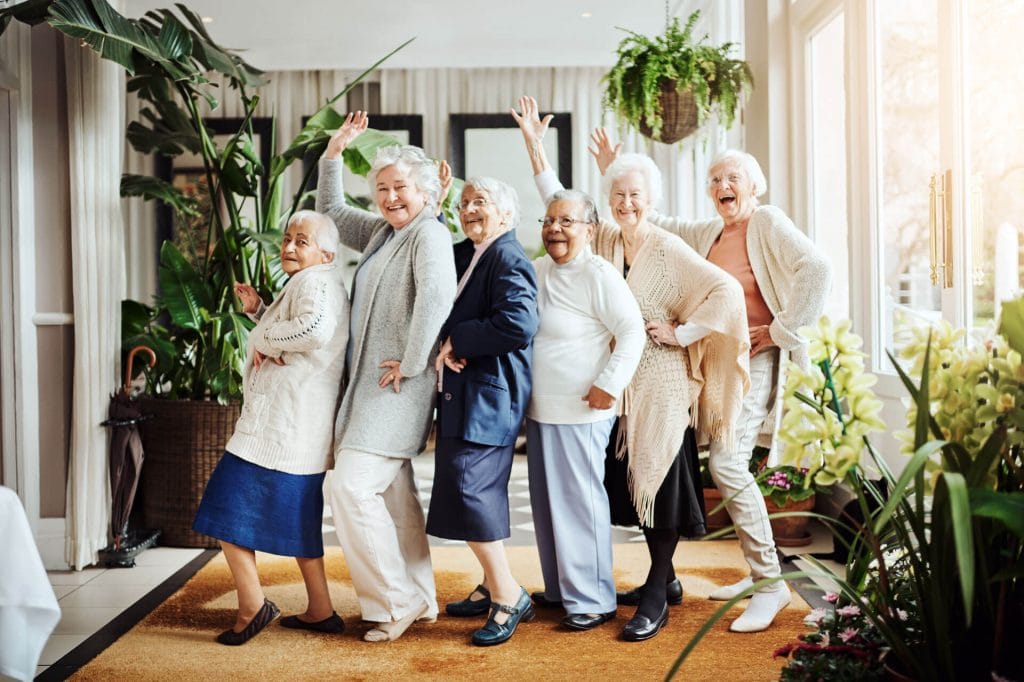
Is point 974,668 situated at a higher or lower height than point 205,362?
lower

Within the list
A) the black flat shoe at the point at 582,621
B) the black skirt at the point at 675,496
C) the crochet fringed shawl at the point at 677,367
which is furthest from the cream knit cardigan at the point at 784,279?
the black flat shoe at the point at 582,621

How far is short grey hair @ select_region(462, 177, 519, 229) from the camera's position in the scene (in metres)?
2.93

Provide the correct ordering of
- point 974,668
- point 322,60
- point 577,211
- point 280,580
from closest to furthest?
point 974,668 < point 577,211 < point 280,580 < point 322,60

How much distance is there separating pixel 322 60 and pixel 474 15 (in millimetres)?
1606

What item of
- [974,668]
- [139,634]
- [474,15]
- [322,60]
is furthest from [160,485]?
[322,60]

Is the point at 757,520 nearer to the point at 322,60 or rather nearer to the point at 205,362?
the point at 205,362

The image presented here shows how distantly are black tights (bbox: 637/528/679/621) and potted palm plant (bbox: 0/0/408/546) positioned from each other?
200 cm

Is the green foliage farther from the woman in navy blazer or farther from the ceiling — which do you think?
the ceiling

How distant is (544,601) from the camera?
3227 millimetres

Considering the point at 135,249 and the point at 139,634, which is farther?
the point at 135,249

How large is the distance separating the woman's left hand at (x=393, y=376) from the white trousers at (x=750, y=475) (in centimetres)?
102

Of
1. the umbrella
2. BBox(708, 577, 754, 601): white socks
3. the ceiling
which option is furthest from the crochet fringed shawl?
the ceiling

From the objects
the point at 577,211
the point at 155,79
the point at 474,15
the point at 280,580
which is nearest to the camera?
the point at 577,211

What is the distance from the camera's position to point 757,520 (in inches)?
117
